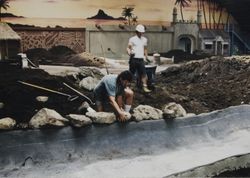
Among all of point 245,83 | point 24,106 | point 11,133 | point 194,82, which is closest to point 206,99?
point 245,83

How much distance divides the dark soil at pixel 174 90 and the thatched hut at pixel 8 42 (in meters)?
1.02

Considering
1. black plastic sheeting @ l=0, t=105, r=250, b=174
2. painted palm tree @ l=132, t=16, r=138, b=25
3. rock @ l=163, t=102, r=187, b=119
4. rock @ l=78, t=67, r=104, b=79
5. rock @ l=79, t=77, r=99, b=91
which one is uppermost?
painted palm tree @ l=132, t=16, r=138, b=25

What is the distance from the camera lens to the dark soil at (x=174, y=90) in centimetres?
648

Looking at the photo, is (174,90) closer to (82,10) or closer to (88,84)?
(88,84)

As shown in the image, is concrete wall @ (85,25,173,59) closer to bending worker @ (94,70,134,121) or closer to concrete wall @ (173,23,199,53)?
concrete wall @ (173,23,199,53)

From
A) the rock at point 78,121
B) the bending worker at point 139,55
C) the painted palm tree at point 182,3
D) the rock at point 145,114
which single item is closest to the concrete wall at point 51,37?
the painted palm tree at point 182,3

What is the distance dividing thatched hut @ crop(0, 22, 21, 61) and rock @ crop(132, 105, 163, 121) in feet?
20.7

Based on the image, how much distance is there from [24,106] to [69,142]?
1.27m

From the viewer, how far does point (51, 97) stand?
6.95 metres

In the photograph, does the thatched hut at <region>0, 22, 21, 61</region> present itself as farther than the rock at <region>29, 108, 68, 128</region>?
Yes

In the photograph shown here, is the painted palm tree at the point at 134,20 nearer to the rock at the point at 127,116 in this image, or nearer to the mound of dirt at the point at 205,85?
the mound of dirt at the point at 205,85

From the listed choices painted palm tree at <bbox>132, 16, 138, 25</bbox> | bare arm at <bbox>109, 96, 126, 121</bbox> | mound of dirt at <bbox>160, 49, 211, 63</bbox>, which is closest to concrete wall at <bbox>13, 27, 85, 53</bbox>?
painted palm tree at <bbox>132, 16, 138, 25</bbox>

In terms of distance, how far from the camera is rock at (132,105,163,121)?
603 cm

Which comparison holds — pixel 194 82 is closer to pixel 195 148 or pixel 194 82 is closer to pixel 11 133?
pixel 195 148
